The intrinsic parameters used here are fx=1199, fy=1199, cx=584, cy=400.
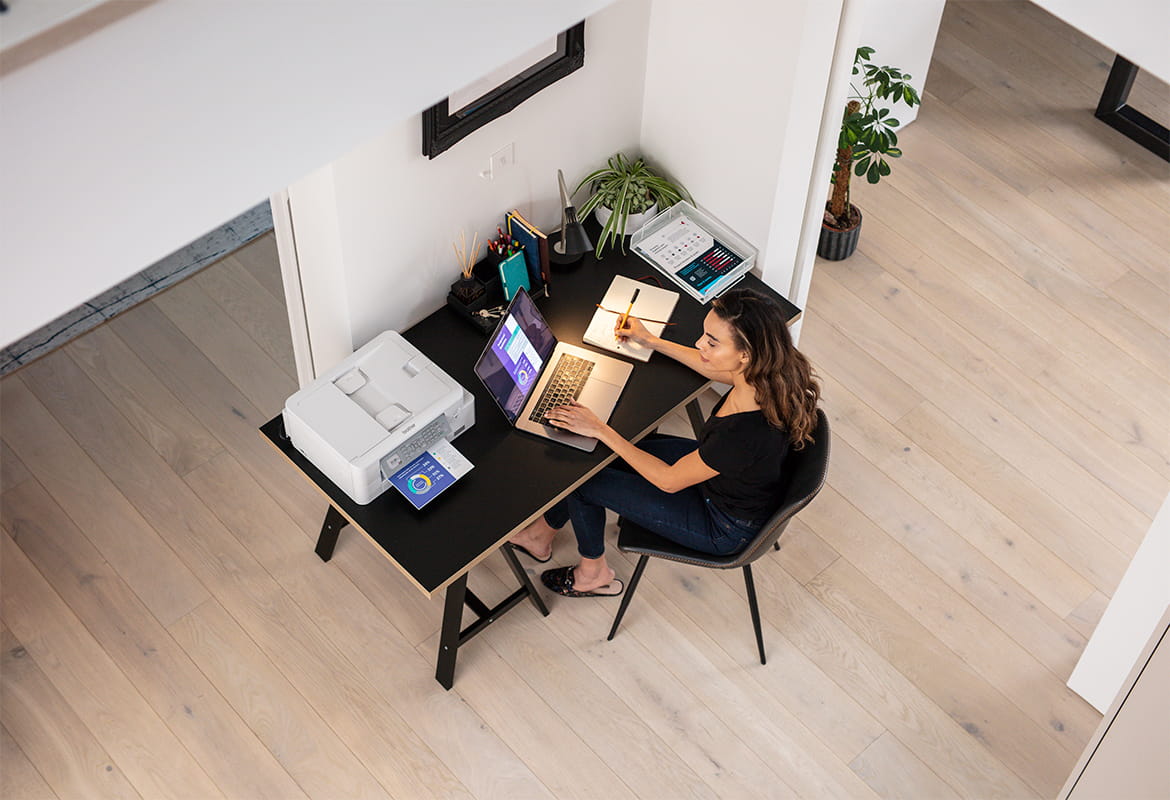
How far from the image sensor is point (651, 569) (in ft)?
12.4

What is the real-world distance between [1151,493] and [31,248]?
3820 mm

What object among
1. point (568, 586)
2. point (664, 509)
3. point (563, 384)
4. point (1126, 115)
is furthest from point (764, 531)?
point (1126, 115)

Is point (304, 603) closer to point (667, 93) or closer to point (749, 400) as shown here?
point (749, 400)

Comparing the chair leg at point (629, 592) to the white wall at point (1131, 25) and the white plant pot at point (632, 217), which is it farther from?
the white wall at point (1131, 25)

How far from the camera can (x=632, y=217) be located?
368cm

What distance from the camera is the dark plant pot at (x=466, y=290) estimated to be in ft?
11.3

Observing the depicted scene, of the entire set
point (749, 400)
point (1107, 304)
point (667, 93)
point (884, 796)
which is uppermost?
point (667, 93)

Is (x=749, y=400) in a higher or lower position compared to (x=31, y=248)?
lower

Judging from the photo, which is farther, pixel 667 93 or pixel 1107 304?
pixel 1107 304

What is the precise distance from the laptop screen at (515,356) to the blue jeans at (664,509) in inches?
12.7

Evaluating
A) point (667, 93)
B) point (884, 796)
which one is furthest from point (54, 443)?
point (884, 796)

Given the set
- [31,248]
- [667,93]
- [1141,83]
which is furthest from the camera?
[1141,83]

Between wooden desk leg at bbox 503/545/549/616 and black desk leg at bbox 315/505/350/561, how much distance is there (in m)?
0.52

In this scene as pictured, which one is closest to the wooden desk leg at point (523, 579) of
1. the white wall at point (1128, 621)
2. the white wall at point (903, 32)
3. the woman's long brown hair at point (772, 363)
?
the woman's long brown hair at point (772, 363)
